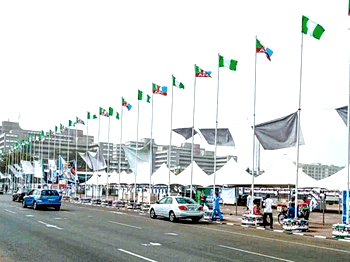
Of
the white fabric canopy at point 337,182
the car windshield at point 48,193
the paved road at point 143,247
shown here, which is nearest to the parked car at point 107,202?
the car windshield at point 48,193

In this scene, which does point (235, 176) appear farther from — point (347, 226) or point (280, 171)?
point (347, 226)

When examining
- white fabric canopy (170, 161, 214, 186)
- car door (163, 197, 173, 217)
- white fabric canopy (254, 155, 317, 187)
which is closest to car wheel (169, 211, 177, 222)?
car door (163, 197, 173, 217)

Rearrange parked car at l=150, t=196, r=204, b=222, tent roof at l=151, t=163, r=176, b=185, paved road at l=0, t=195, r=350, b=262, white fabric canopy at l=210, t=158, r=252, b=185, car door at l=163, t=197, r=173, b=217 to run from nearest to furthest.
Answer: paved road at l=0, t=195, r=350, b=262
parked car at l=150, t=196, r=204, b=222
car door at l=163, t=197, r=173, b=217
white fabric canopy at l=210, t=158, r=252, b=185
tent roof at l=151, t=163, r=176, b=185

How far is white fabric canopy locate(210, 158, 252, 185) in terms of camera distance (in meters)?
49.1

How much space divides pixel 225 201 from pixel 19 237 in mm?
36635

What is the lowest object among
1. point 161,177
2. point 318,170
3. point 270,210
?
point 270,210

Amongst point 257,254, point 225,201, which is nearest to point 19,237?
point 257,254

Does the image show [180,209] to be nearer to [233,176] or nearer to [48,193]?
[48,193]

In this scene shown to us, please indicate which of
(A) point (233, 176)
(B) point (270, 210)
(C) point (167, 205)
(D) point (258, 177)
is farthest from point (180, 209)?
(A) point (233, 176)

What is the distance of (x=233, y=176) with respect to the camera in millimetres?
50062

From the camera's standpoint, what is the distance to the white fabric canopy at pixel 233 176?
49094 mm

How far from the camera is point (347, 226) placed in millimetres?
19703

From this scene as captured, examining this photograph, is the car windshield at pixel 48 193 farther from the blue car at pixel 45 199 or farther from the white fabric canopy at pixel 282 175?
the white fabric canopy at pixel 282 175

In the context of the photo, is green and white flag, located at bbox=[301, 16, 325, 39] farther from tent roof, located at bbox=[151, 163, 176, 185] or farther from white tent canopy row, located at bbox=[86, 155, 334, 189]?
tent roof, located at bbox=[151, 163, 176, 185]
